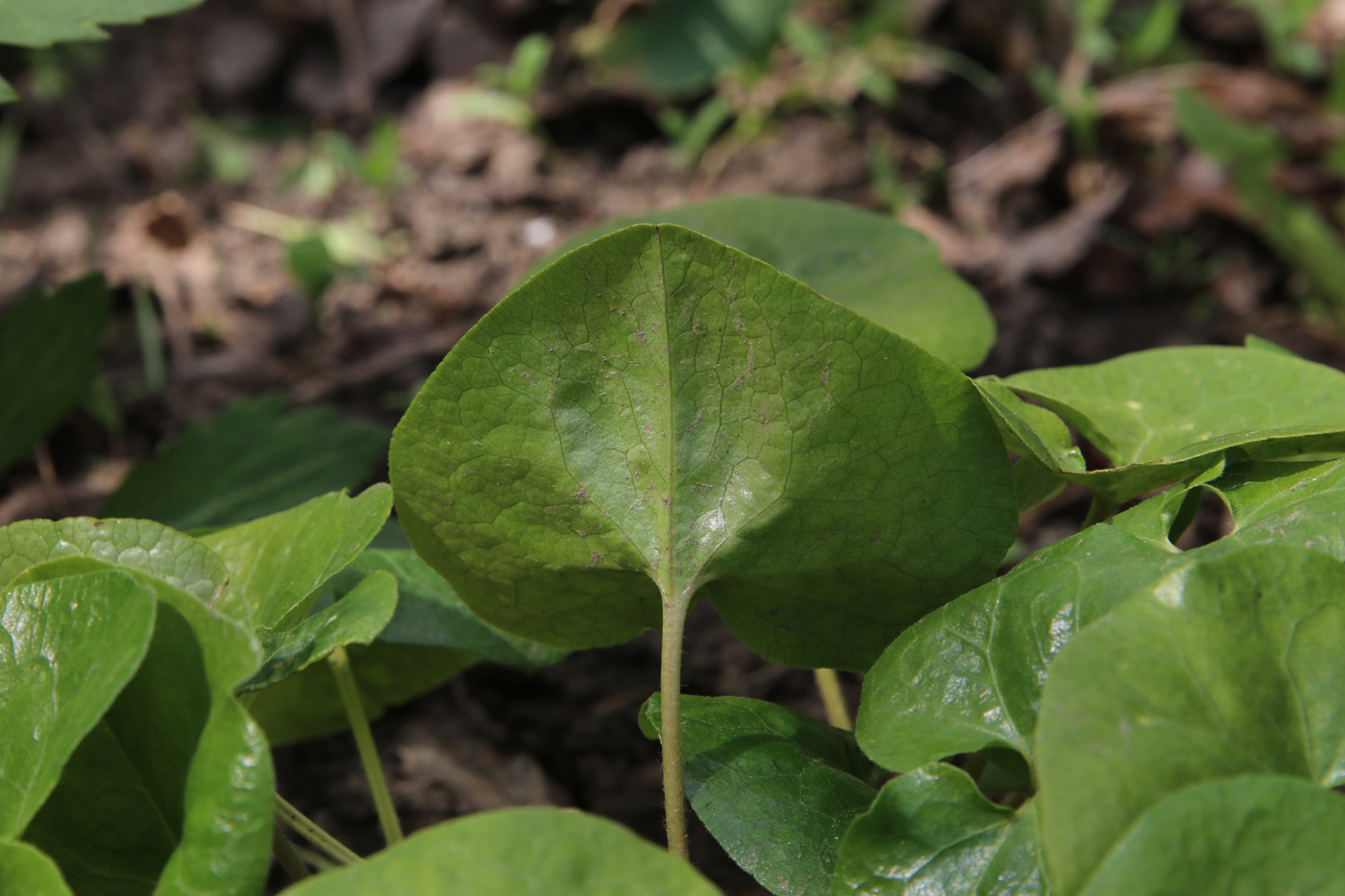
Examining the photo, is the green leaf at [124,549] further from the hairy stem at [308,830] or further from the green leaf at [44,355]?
the green leaf at [44,355]

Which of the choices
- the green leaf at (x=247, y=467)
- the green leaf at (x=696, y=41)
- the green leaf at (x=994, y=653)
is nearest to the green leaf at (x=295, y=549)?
the green leaf at (x=994, y=653)

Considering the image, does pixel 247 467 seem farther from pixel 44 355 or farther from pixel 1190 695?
pixel 1190 695

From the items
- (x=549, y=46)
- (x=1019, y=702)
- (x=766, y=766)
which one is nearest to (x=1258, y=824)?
(x=1019, y=702)

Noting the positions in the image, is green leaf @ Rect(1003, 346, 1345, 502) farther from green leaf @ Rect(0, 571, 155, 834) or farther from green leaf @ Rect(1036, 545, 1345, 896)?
green leaf @ Rect(0, 571, 155, 834)

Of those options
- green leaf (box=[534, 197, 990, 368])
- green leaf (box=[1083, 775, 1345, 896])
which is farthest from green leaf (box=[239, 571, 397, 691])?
green leaf (box=[534, 197, 990, 368])

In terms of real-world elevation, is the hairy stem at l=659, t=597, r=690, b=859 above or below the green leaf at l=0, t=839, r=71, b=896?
below

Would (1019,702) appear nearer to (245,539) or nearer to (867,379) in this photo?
(867,379)
